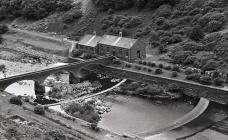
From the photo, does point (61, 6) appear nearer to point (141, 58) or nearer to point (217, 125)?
point (141, 58)

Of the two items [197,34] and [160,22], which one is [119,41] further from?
[160,22]

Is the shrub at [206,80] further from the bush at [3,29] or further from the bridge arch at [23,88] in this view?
the bush at [3,29]

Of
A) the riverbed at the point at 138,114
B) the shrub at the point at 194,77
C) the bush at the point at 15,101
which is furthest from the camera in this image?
the shrub at the point at 194,77

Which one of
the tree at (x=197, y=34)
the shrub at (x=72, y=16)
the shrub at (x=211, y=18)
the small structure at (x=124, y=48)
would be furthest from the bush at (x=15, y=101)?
the shrub at (x=72, y=16)

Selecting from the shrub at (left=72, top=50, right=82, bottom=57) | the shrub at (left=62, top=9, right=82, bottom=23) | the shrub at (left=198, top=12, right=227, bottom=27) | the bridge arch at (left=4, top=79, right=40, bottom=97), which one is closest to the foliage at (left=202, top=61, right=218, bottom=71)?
the shrub at (left=198, top=12, right=227, bottom=27)

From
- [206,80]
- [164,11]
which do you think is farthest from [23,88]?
[164,11]

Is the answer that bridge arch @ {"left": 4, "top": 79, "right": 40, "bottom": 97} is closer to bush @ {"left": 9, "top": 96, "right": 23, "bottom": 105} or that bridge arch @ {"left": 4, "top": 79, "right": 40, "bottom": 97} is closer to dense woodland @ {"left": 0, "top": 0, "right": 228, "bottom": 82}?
bush @ {"left": 9, "top": 96, "right": 23, "bottom": 105}
